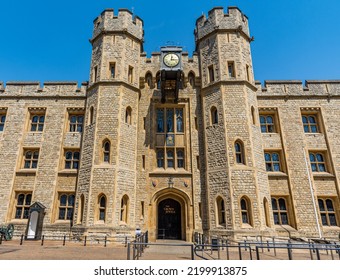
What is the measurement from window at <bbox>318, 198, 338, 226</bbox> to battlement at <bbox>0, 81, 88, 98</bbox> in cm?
1848

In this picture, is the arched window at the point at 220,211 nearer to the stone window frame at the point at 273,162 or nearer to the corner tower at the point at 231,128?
the corner tower at the point at 231,128

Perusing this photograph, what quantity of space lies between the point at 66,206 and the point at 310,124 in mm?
18327

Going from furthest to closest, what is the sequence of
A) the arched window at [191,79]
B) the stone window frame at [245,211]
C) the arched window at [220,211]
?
the arched window at [191,79] → the arched window at [220,211] → the stone window frame at [245,211]

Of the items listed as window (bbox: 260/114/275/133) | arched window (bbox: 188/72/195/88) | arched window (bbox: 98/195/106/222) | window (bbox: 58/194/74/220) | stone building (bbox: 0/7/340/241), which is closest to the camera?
arched window (bbox: 98/195/106/222)

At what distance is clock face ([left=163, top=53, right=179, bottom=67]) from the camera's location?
1483 cm

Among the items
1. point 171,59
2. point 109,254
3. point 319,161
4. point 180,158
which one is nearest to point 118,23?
point 171,59

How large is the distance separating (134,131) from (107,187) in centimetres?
420

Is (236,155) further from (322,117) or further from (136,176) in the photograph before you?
(322,117)

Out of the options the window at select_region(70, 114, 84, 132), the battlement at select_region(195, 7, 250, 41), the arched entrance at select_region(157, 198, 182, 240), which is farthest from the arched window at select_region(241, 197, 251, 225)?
the window at select_region(70, 114, 84, 132)

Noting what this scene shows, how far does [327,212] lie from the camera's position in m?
14.9

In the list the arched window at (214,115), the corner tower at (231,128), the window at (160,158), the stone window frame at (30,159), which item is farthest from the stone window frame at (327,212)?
the stone window frame at (30,159)

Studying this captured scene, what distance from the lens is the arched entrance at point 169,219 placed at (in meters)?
14.7

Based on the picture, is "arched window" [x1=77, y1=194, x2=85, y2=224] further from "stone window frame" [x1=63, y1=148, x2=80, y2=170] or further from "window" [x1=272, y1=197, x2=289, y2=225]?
"window" [x1=272, y1=197, x2=289, y2=225]

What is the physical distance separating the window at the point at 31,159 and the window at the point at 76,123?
3.05 meters
